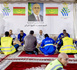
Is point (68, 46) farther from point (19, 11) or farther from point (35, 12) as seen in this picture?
point (19, 11)

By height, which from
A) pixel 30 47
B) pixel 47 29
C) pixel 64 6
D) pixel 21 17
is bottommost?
pixel 30 47

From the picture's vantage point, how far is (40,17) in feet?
23.2

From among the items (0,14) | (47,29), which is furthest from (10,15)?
(47,29)

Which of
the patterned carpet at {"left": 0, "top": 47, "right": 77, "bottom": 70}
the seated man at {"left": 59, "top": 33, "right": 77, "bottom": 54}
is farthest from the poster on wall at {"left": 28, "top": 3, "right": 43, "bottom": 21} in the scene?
the patterned carpet at {"left": 0, "top": 47, "right": 77, "bottom": 70}

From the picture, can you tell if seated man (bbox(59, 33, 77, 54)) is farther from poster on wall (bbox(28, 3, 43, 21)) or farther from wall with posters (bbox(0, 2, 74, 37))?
poster on wall (bbox(28, 3, 43, 21))

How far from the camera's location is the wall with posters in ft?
23.0

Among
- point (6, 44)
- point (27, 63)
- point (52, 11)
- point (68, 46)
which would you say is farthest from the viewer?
point (52, 11)

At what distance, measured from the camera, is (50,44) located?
13.8ft

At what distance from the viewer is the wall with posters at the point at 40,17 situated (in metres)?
7.00

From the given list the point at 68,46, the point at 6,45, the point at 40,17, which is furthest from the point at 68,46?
the point at 40,17

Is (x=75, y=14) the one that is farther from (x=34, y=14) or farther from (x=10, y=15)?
(x=10, y=15)

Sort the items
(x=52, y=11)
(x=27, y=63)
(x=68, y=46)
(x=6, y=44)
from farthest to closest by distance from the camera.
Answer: (x=52, y=11) < (x=6, y=44) < (x=68, y=46) < (x=27, y=63)

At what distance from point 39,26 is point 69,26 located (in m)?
1.69

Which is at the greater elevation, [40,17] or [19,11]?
[19,11]
